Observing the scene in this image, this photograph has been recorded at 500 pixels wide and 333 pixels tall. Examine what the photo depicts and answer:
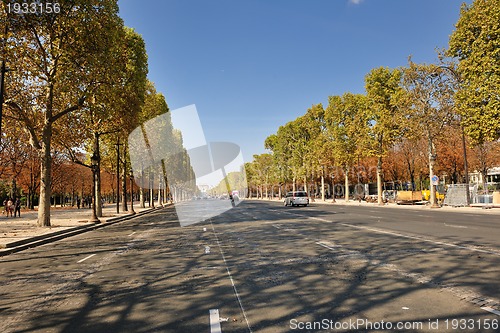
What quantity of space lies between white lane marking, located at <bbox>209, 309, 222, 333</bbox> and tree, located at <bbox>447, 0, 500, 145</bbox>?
2649 centimetres

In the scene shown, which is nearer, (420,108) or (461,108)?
(461,108)

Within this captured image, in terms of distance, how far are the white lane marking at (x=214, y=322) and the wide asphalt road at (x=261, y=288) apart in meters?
0.03

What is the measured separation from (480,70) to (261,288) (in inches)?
1073

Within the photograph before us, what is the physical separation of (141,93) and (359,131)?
2757cm

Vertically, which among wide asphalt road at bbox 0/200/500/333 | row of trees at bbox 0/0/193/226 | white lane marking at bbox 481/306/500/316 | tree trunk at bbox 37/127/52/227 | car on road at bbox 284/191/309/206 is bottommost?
wide asphalt road at bbox 0/200/500/333

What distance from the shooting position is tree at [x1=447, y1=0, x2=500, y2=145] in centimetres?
2575

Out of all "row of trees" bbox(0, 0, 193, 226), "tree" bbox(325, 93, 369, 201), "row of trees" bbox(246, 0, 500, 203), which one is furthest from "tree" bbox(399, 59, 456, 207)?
"row of trees" bbox(0, 0, 193, 226)

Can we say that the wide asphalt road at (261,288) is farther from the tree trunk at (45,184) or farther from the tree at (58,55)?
the tree at (58,55)

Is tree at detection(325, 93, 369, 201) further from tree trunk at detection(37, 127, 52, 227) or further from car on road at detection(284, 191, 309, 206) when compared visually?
tree trunk at detection(37, 127, 52, 227)

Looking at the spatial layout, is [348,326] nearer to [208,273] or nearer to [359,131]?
[208,273]

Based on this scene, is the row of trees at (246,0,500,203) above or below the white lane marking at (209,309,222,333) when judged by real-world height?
above

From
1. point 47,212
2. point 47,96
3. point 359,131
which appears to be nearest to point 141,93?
point 47,96

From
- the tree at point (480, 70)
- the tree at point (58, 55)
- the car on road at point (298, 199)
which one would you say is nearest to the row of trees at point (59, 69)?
the tree at point (58, 55)

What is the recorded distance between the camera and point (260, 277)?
7.64 meters
